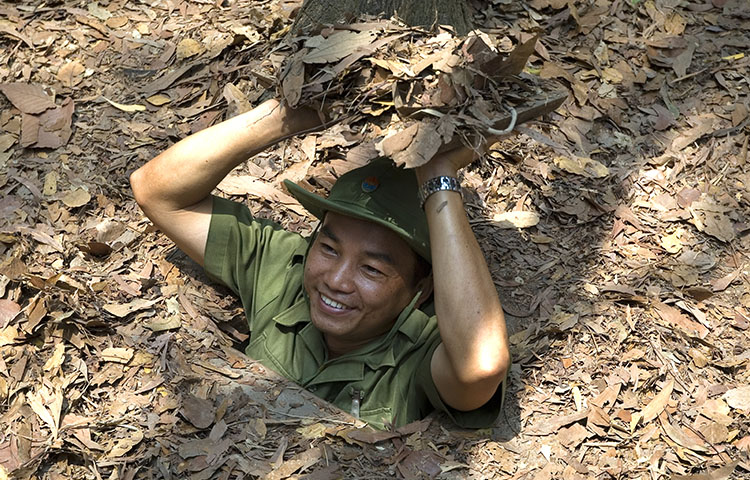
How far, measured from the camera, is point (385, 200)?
3953 mm

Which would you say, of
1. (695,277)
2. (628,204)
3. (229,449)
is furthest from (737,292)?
(229,449)

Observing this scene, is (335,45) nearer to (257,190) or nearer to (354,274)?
(354,274)

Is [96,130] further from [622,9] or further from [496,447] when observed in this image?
[622,9]

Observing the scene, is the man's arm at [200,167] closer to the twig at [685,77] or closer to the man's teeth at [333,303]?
the man's teeth at [333,303]

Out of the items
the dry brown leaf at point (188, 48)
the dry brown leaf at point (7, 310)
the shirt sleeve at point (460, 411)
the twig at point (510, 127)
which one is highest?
the twig at point (510, 127)

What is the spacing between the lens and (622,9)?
→ 18.9 ft

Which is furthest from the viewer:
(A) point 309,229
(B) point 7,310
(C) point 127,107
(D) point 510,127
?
(C) point 127,107

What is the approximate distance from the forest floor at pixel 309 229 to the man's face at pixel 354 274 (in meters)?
0.40

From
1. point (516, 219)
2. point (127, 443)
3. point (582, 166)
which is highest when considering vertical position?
point (127, 443)

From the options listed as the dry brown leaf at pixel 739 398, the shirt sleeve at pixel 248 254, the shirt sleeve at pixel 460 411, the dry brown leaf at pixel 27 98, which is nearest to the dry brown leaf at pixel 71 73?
the dry brown leaf at pixel 27 98

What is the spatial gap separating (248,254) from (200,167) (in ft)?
1.73

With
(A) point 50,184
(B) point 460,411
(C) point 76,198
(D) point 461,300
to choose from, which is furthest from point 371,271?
(A) point 50,184

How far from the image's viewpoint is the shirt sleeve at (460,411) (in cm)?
383

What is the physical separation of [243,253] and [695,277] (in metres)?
2.26
